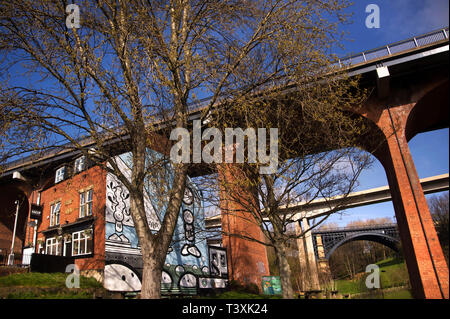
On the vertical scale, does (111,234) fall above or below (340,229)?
below

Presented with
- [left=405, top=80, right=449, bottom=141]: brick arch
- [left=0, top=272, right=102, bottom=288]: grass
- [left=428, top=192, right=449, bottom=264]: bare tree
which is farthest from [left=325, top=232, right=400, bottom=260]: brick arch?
[left=0, top=272, right=102, bottom=288]: grass

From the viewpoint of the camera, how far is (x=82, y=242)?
17.2 m

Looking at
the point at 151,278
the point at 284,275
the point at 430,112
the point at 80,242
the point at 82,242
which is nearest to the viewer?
the point at 151,278

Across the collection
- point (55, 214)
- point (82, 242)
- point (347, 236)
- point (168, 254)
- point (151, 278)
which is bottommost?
point (151, 278)

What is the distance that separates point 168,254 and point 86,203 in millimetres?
5788

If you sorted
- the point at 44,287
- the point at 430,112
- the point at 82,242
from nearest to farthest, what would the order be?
the point at 44,287
the point at 82,242
the point at 430,112

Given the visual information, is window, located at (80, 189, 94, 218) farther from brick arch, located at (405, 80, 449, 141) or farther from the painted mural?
brick arch, located at (405, 80, 449, 141)

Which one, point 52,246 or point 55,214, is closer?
point 52,246

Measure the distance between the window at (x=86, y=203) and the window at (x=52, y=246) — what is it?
2926 millimetres

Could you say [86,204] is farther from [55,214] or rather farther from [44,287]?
[44,287]

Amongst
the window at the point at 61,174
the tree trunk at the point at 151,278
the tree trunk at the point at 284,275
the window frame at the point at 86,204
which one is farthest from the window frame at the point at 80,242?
the tree trunk at the point at 284,275

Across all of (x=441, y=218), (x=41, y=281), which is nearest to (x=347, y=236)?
(x=441, y=218)
